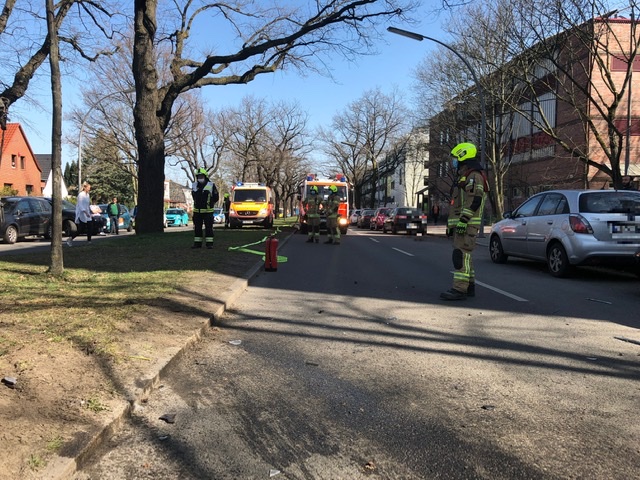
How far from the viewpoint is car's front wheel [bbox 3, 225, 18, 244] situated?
17.1 meters

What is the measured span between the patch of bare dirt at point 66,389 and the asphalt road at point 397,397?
0.17m

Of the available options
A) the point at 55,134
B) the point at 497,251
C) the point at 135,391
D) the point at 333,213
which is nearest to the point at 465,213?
the point at 135,391

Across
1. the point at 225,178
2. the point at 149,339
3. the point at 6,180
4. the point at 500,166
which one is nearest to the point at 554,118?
the point at 500,166

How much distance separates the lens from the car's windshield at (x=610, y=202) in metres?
9.24

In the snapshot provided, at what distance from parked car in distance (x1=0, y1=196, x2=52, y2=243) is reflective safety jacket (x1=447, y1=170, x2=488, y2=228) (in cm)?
1530

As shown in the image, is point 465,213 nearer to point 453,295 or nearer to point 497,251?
point 453,295

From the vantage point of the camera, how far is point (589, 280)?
9.69m

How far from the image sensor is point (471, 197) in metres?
7.28

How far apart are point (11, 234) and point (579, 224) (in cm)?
1718

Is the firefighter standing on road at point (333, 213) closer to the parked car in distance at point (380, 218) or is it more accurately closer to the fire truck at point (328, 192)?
the fire truck at point (328, 192)

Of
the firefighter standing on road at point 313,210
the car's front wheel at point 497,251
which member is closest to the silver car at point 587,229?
the car's front wheel at point 497,251

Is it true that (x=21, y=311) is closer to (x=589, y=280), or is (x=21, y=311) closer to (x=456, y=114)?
(x=589, y=280)

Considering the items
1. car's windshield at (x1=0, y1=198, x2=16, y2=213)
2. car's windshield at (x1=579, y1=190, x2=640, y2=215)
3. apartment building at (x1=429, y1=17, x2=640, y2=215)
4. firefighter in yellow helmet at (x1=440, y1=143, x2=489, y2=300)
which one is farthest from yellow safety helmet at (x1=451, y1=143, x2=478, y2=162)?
car's windshield at (x1=0, y1=198, x2=16, y2=213)

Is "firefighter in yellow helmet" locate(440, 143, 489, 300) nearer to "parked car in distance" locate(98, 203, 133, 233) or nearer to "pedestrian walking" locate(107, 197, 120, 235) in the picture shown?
"pedestrian walking" locate(107, 197, 120, 235)
